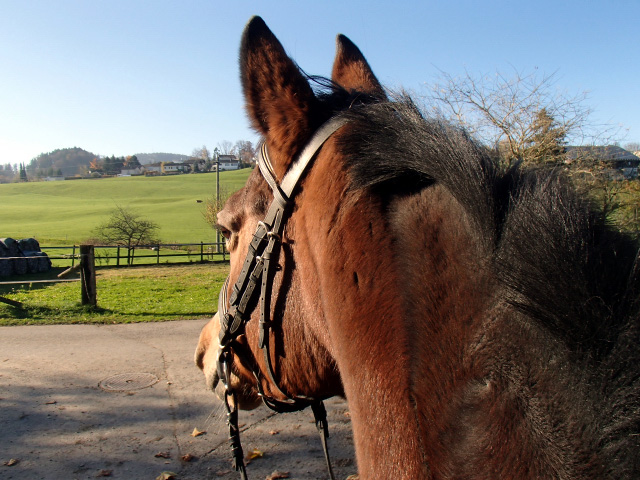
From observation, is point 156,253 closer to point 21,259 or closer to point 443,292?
point 21,259

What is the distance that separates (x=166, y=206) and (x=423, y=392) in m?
73.0

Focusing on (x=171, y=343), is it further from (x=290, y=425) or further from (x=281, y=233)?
(x=281, y=233)

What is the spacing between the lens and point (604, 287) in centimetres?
85

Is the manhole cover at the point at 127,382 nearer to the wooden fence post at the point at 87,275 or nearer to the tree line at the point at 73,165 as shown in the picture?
the wooden fence post at the point at 87,275

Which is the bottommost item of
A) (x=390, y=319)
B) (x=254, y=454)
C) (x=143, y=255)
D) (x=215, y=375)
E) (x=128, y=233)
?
(x=143, y=255)

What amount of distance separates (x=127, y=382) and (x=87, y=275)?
22.3 feet

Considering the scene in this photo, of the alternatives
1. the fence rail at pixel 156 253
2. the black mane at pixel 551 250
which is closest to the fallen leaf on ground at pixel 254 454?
the black mane at pixel 551 250

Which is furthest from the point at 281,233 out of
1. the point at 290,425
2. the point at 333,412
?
the point at 333,412

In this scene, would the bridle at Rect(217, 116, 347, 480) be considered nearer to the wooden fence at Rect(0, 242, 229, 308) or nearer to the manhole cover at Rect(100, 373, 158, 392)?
the manhole cover at Rect(100, 373, 158, 392)

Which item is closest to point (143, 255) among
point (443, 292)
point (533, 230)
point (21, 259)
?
point (21, 259)

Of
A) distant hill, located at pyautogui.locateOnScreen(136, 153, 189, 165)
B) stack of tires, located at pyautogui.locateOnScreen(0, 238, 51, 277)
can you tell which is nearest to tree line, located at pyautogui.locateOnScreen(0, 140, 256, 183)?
distant hill, located at pyautogui.locateOnScreen(136, 153, 189, 165)

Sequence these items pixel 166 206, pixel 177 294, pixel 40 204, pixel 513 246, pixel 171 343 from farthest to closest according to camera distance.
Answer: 1. pixel 40 204
2. pixel 166 206
3. pixel 177 294
4. pixel 171 343
5. pixel 513 246

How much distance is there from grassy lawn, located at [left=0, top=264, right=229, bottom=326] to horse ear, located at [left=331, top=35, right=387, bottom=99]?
11721mm

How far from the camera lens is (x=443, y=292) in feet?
3.23
